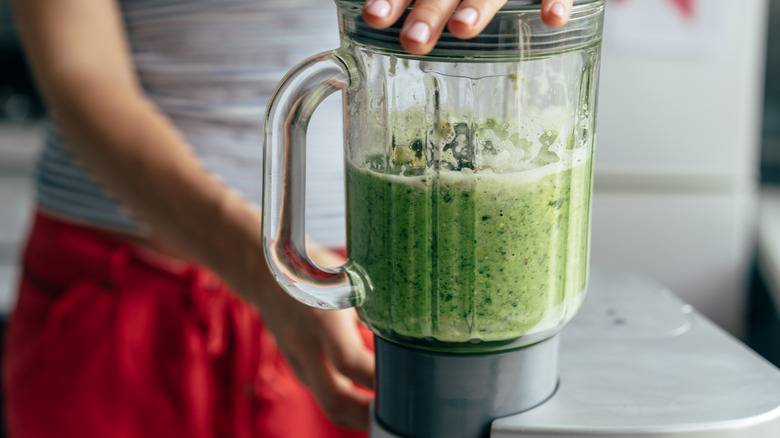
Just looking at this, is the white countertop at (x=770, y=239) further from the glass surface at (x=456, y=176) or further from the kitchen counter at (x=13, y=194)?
the kitchen counter at (x=13, y=194)

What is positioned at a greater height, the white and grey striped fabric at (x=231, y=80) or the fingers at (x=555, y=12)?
the fingers at (x=555, y=12)

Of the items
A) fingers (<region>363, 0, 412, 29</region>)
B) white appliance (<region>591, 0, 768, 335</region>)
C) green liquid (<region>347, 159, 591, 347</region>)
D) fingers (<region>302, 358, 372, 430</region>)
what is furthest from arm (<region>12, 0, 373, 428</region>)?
white appliance (<region>591, 0, 768, 335</region>)

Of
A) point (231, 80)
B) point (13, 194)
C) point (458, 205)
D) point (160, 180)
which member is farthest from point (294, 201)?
point (13, 194)

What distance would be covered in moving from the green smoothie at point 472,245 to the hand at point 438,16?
67 millimetres

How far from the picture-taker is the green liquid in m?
0.39

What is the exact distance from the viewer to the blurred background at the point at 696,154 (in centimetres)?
160

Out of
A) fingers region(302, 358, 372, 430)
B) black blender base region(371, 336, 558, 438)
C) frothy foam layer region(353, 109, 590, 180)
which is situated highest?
frothy foam layer region(353, 109, 590, 180)

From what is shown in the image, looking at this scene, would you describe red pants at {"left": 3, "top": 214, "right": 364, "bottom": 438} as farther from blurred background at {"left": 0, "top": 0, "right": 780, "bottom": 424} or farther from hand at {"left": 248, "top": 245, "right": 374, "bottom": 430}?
blurred background at {"left": 0, "top": 0, "right": 780, "bottom": 424}

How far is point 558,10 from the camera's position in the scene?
1.16 feet

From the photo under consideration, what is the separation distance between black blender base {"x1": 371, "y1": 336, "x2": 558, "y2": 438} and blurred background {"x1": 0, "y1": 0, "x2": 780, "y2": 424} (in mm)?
1228

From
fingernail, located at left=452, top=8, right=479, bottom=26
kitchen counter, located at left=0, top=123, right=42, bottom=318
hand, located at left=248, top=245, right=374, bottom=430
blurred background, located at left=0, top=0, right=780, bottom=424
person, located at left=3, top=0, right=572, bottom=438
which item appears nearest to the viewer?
fingernail, located at left=452, top=8, right=479, bottom=26

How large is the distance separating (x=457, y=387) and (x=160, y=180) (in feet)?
1.00

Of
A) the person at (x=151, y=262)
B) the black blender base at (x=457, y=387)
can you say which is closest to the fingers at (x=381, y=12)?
the black blender base at (x=457, y=387)

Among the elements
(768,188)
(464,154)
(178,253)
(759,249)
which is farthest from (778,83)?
(464,154)
